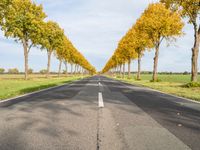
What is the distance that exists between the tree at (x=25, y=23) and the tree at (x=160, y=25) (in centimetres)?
1642

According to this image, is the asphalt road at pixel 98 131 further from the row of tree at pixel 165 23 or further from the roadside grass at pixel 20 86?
the row of tree at pixel 165 23

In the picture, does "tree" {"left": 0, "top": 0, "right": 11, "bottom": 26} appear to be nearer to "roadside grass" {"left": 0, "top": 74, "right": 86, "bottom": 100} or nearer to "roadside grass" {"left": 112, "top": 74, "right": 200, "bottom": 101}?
"roadside grass" {"left": 0, "top": 74, "right": 86, "bottom": 100}

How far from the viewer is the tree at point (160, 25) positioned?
31562 millimetres

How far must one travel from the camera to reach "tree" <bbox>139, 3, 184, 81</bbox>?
31.6 meters

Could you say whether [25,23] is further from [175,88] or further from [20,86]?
[175,88]

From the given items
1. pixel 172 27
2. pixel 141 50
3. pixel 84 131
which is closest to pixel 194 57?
pixel 172 27

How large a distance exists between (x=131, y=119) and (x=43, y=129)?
2.39 meters

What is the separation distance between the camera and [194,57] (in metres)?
21.3

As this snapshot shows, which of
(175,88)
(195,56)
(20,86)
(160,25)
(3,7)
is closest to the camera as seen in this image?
(20,86)

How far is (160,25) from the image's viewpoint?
32.3m

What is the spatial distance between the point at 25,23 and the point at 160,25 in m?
20.4

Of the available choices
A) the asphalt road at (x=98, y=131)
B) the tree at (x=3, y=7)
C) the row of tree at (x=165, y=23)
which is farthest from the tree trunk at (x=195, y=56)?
the tree at (x=3, y=7)

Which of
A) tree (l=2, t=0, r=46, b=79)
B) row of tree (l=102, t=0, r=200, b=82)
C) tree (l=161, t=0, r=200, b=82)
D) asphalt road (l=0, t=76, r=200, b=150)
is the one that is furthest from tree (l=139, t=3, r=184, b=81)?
asphalt road (l=0, t=76, r=200, b=150)

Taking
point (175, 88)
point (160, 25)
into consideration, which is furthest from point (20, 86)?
point (160, 25)
